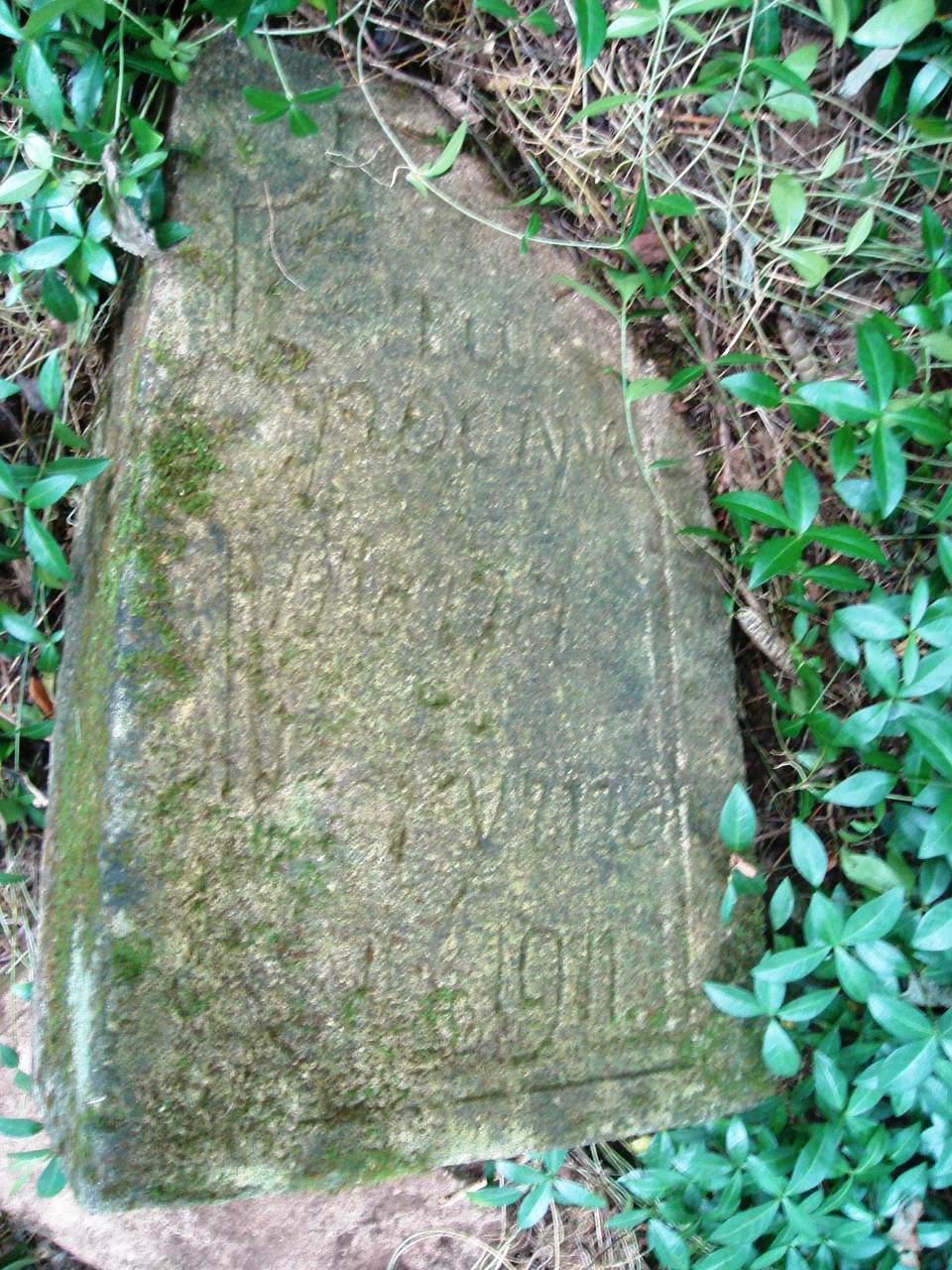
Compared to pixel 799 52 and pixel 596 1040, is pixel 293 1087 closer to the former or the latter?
pixel 596 1040

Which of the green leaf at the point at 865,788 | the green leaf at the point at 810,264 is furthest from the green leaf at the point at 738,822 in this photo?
the green leaf at the point at 810,264

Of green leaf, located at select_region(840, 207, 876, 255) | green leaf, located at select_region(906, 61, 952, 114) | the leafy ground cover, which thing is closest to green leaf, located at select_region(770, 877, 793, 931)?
the leafy ground cover

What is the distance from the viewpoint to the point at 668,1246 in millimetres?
1696

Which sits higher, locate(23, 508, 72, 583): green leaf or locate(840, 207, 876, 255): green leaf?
locate(840, 207, 876, 255): green leaf

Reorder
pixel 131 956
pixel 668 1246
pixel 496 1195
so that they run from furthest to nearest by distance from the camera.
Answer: pixel 496 1195
pixel 668 1246
pixel 131 956

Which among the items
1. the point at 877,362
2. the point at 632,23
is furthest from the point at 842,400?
the point at 632,23

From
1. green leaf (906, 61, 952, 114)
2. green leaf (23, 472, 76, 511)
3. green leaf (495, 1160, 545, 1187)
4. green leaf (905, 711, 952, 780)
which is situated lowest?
green leaf (495, 1160, 545, 1187)

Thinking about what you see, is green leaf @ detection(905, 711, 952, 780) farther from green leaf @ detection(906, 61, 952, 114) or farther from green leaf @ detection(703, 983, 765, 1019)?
green leaf @ detection(906, 61, 952, 114)

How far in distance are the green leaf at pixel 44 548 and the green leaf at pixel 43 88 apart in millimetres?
518

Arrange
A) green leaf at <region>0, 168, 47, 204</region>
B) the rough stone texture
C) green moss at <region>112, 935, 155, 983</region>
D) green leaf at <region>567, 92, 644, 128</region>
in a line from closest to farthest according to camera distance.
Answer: green moss at <region>112, 935, 155, 983</region>, green leaf at <region>0, 168, 47, 204</region>, green leaf at <region>567, 92, 644, 128</region>, the rough stone texture

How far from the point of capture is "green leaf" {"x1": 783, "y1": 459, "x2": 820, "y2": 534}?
1524 mm

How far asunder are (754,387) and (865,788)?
63 centimetres

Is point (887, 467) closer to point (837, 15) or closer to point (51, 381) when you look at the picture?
point (837, 15)

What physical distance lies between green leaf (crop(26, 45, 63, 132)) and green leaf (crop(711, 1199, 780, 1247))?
1.84 meters
